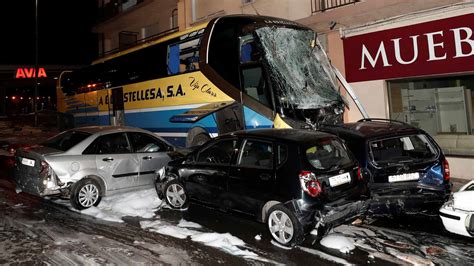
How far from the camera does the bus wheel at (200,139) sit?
29.4ft

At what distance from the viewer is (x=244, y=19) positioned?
8375 mm

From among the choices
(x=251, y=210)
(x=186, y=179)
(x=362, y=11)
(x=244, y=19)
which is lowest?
(x=251, y=210)

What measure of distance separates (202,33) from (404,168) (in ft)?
17.8

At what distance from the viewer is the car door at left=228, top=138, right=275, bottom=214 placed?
523cm

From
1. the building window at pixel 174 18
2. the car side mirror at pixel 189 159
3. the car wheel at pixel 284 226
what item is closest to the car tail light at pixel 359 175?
the car wheel at pixel 284 226

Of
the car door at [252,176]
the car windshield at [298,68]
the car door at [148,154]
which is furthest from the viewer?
the car door at [148,154]

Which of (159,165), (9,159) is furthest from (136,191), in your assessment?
(9,159)

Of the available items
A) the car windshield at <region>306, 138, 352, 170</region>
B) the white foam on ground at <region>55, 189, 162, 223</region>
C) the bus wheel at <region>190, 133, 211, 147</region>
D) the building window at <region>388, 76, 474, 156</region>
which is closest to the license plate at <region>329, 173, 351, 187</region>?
the car windshield at <region>306, 138, 352, 170</region>

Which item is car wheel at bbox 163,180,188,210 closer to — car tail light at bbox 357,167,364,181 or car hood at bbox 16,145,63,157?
car hood at bbox 16,145,63,157

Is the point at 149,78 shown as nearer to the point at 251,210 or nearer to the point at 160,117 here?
the point at 160,117

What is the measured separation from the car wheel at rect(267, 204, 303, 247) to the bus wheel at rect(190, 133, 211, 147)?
4.08 metres

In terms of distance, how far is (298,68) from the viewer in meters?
8.16

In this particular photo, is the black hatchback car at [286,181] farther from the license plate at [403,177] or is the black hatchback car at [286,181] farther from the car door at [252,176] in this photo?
the license plate at [403,177]

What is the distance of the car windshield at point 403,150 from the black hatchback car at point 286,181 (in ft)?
2.68
